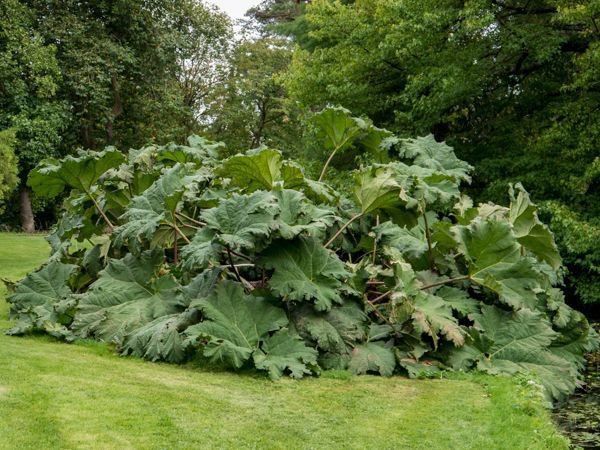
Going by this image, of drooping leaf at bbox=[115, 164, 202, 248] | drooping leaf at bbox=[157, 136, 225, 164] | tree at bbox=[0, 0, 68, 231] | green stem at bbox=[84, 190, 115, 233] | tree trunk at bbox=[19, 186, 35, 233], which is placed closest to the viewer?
drooping leaf at bbox=[115, 164, 202, 248]

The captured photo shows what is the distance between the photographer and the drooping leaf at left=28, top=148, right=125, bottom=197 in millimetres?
6988

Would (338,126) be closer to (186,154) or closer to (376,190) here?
(376,190)

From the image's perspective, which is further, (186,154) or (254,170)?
(186,154)

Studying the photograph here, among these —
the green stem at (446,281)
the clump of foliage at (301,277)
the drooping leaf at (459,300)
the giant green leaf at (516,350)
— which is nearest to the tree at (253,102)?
the clump of foliage at (301,277)

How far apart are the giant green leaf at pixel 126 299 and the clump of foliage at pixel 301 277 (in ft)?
0.04

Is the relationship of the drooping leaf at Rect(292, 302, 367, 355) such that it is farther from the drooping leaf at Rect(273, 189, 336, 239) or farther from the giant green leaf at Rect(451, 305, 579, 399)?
the giant green leaf at Rect(451, 305, 579, 399)

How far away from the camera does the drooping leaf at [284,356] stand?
5.00 meters

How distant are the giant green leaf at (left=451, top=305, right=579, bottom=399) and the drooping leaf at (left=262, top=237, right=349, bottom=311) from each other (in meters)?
1.29

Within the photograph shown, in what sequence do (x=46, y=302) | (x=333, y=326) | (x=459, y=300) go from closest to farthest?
(x=333, y=326) → (x=459, y=300) → (x=46, y=302)

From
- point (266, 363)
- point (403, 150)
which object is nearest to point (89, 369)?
point (266, 363)

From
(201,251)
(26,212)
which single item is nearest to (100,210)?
(201,251)

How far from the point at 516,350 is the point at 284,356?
2240 millimetres

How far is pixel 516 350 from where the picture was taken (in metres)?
5.96

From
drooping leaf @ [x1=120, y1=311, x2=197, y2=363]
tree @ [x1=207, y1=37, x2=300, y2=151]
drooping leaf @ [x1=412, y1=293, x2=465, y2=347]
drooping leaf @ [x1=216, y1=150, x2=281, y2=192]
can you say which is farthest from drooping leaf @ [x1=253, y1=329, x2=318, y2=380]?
tree @ [x1=207, y1=37, x2=300, y2=151]
